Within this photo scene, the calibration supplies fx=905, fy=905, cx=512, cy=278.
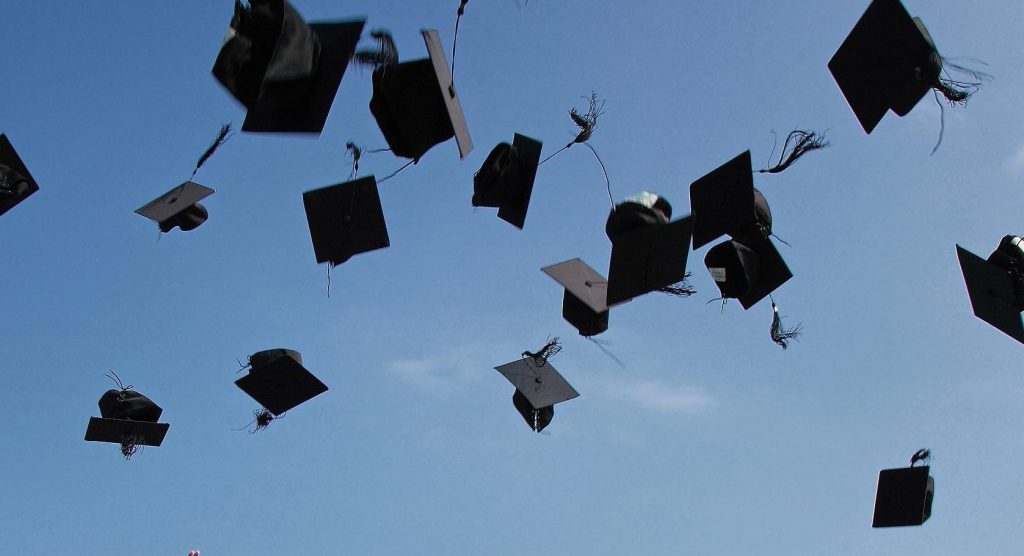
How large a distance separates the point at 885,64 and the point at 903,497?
2210 millimetres

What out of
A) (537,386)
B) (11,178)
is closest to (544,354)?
(537,386)

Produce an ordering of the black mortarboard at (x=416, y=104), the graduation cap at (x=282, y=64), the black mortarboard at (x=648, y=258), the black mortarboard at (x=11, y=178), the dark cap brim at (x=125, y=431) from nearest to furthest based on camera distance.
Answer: the graduation cap at (x=282, y=64)
the black mortarboard at (x=416, y=104)
the black mortarboard at (x=648, y=258)
the black mortarboard at (x=11, y=178)
the dark cap brim at (x=125, y=431)

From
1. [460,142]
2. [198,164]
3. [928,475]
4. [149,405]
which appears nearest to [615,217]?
[460,142]

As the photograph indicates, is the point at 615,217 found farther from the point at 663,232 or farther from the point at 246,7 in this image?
the point at 246,7

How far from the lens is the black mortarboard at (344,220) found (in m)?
4.10

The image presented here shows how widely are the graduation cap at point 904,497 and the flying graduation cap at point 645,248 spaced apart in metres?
1.81

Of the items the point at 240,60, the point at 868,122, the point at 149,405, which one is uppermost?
the point at 868,122

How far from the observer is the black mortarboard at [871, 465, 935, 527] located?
459 cm

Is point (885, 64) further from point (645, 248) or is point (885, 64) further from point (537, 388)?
point (537, 388)

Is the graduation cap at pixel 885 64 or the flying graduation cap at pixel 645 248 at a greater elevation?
the graduation cap at pixel 885 64

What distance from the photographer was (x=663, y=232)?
370 cm

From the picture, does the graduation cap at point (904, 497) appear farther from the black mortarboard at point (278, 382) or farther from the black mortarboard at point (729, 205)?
the black mortarboard at point (278, 382)

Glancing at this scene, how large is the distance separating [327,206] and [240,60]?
1.07 metres

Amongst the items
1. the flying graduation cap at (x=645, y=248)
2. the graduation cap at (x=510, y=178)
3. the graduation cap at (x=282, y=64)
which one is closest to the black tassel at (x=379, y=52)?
the graduation cap at (x=282, y=64)
